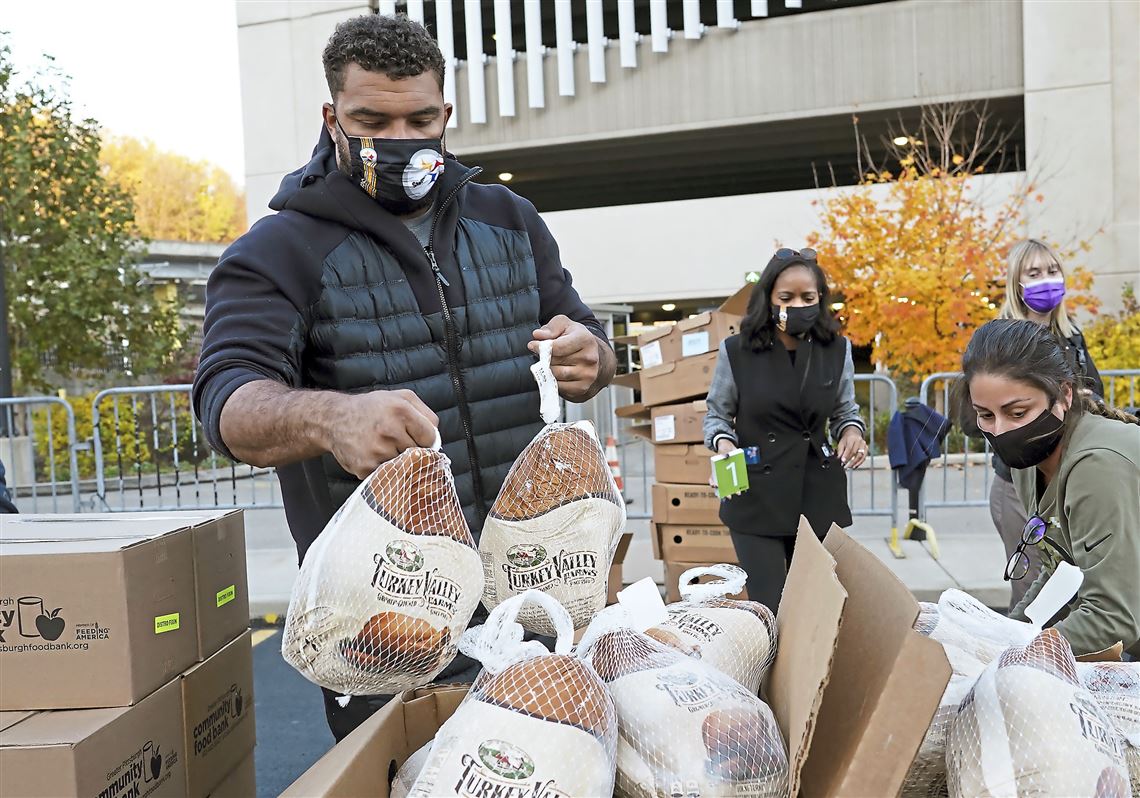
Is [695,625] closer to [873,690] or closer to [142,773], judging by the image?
[873,690]

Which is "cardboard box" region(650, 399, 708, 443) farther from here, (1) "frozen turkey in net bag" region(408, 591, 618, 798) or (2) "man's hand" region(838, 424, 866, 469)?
(1) "frozen turkey in net bag" region(408, 591, 618, 798)

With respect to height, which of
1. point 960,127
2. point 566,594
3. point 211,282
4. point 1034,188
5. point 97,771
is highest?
point 960,127

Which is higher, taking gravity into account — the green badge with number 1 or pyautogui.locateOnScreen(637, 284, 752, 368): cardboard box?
pyautogui.locateOnScreen(637, 284, 752, 368): cardboard box

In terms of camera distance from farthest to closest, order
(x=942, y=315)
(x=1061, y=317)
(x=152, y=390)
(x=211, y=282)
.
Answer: (x=942, y=315), (x=152, y=390), (x=1061, y=317), (x=211, y=282)

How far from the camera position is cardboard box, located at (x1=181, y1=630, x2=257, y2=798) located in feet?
5.33

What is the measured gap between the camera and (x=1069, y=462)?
1.99 m

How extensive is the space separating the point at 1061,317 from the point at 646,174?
18.3 metres

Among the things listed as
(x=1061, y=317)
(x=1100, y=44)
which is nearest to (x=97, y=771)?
(x=1061, y=317)

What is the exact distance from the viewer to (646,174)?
70.8 feet

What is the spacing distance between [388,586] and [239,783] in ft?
3.10

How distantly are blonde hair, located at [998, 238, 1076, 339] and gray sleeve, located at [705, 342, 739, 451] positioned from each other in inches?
52.3

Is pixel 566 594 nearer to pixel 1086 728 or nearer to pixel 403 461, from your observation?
pixel 403 461

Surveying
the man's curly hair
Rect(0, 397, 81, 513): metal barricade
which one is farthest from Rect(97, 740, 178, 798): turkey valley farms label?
Rect(0, 397, 81, 513): metal barricade

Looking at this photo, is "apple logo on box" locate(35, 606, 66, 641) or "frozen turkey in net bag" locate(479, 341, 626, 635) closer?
"apple logo on box" locate(35, 606, 66, 641)
